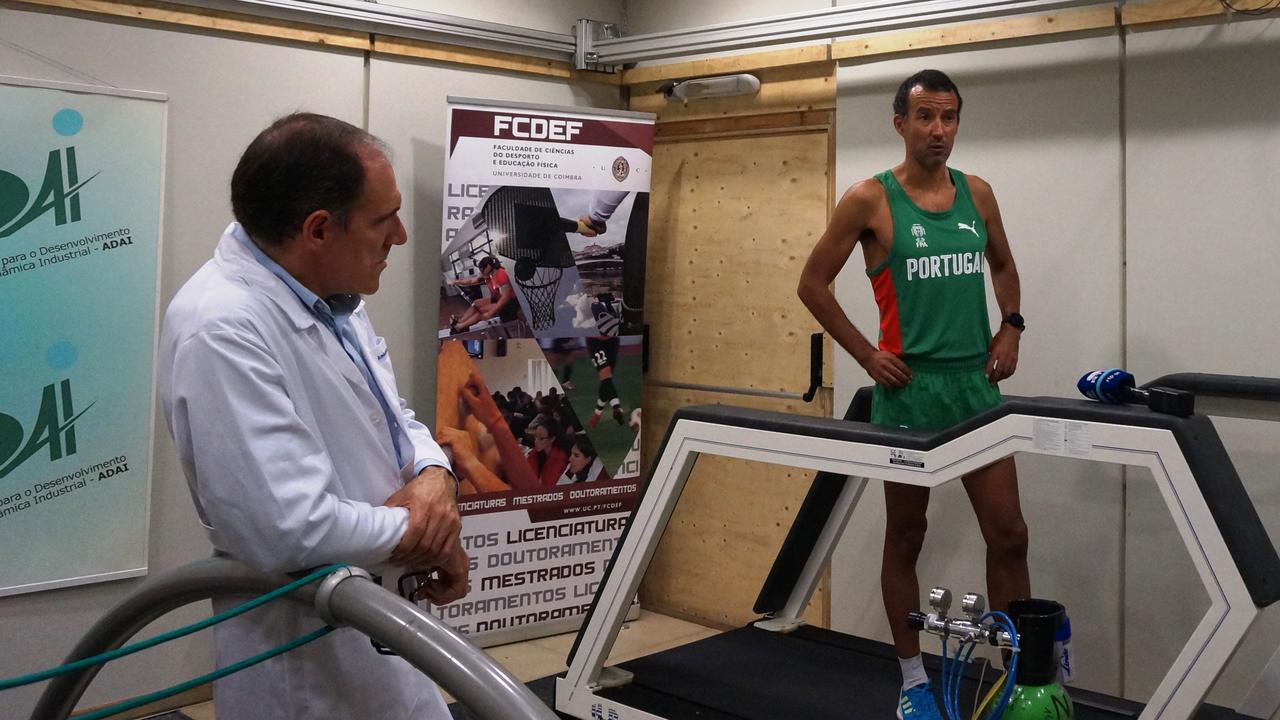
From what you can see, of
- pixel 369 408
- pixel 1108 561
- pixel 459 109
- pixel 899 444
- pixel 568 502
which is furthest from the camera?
pixel 568 502

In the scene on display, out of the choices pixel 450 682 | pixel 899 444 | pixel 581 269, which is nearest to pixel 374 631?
pixel 450 682

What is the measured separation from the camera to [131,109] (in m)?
3.67

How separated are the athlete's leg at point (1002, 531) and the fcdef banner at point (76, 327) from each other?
268cm

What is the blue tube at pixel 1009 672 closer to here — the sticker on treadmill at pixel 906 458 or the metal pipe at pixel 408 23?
the sticker on treadmill at pixel 906 458

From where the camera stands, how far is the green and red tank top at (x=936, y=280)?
3.10m

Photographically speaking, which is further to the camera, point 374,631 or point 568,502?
point 568,502

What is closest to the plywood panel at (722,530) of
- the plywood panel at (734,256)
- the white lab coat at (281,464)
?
the plywood panel at (734,256)

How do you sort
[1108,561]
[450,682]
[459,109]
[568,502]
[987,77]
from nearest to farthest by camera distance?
[450,682], [1108,561], [987,77], [459,109], [568,502]

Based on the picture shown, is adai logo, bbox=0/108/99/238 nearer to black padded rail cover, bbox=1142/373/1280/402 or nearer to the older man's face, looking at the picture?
the older man's face

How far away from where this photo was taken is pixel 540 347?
4.46 meters

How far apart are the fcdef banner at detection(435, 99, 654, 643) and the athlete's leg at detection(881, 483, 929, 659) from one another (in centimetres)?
170

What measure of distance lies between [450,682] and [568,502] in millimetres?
3417

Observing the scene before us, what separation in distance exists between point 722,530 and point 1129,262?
205cm

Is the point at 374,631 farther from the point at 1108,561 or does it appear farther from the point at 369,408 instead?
the point at 1108,561
